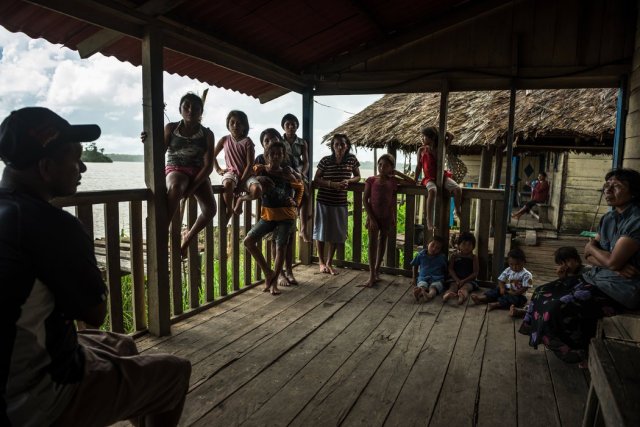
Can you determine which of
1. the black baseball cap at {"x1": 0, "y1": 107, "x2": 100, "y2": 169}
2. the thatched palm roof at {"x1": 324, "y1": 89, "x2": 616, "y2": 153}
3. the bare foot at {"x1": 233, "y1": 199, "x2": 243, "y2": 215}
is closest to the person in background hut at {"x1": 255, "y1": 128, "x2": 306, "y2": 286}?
the bare foot at {"x1": 233, "y1": 199, "x2": 243, "y2": 215}

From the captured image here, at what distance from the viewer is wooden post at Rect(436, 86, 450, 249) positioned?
14.2 ft

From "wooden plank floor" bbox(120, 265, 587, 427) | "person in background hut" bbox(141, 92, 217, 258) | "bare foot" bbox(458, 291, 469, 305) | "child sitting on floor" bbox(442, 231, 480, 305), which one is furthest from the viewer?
"child sitting on floor" bbox(442, 231, 480, 305)

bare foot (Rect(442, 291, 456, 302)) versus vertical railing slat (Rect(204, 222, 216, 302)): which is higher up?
vertical railing slat (Rect(204, 222, 216, 302))

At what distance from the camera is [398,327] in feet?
10.9

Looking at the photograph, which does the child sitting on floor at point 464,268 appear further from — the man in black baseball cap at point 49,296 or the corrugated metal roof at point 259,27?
the man in black baseball cap at point 49,296

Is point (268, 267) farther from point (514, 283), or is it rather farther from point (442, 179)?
point (514, 283)

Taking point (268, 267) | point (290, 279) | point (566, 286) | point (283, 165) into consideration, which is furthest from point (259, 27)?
point (566, 286)

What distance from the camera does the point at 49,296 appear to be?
3.79ft

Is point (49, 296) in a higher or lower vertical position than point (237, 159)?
lower

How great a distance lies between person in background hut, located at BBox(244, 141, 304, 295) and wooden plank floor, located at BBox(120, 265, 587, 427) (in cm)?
43

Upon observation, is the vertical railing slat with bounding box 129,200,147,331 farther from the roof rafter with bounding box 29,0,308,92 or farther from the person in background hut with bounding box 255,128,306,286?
the person in background hut with bounding box 255,128,306,286

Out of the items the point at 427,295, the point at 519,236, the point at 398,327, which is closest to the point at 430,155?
the point at 427,295

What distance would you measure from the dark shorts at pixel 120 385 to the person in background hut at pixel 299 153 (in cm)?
308

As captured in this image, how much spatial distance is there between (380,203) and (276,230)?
1.12m
